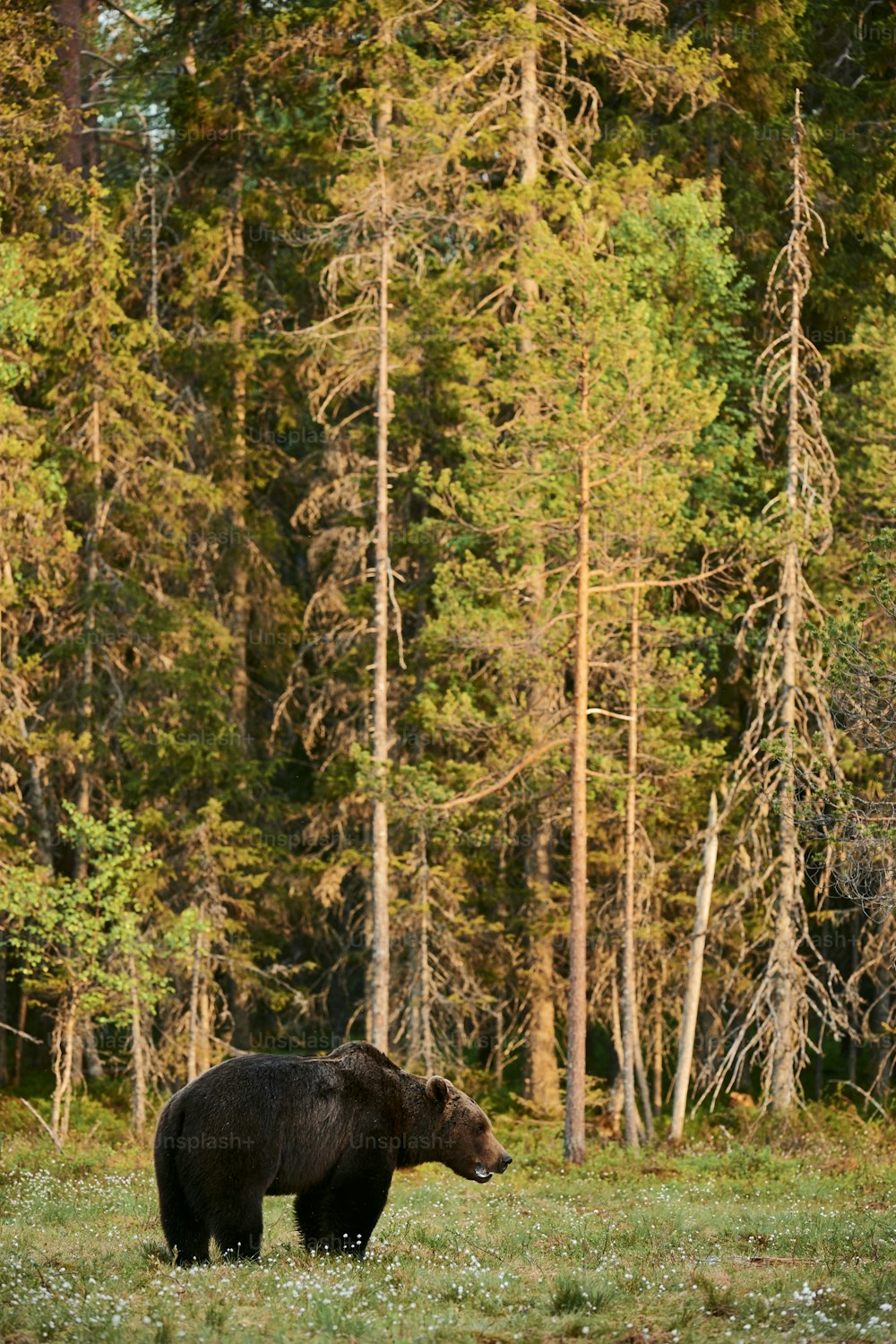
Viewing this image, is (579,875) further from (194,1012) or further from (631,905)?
(194,1012)

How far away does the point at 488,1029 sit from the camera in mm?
32656

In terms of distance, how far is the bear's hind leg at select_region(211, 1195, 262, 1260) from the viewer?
1077 cm

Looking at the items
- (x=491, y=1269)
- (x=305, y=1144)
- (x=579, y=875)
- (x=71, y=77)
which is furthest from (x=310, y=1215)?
(x=71, y=77)

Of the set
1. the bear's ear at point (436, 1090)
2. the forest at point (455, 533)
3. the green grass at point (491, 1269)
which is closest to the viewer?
the green grass at point (491, 1269)

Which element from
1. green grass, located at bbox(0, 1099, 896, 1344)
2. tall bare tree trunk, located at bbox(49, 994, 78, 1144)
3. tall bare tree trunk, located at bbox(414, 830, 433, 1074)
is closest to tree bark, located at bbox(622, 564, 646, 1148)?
tall bare tree trunk, located at bbox(414, 830, 433, 1074)

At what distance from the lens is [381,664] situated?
87.2ft

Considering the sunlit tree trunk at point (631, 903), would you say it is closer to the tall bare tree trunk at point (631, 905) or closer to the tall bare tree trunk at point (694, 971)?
the tall bare tree trunk at point (631, 905)

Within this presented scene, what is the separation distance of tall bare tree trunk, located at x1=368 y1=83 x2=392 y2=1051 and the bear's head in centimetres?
1228

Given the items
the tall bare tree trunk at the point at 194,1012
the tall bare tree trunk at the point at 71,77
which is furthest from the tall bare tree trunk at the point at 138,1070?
the tall bare tree trunk at the point at 71,77

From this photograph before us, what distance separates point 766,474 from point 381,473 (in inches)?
249

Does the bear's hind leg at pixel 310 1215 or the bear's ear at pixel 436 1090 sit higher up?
the bear's ear at pixel 436 1090

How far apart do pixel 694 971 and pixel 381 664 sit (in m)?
6.84

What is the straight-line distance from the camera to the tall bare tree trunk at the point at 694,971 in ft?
81.5

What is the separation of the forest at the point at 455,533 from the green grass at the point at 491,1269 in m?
5.52
